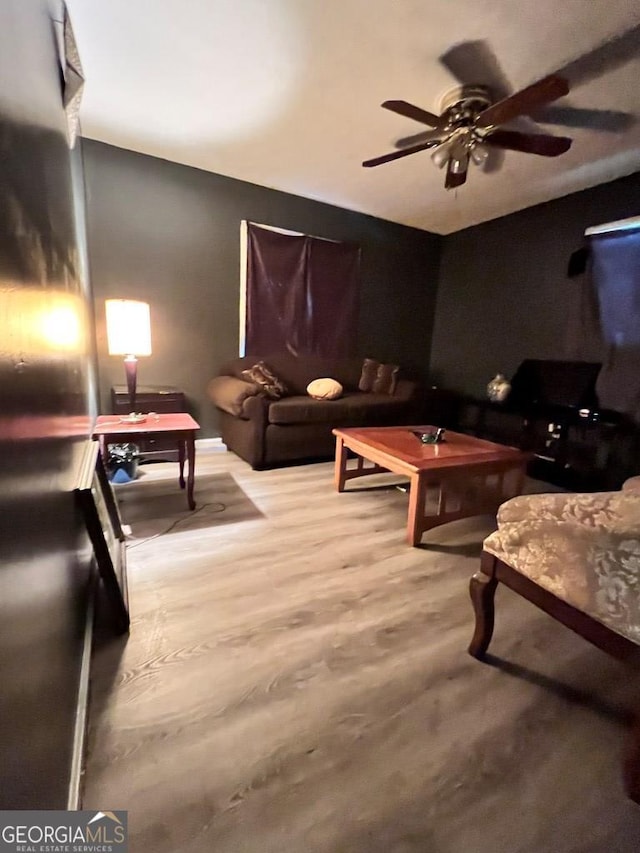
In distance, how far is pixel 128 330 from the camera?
8.86ft

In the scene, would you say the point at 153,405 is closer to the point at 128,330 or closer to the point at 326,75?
the point at 128,330

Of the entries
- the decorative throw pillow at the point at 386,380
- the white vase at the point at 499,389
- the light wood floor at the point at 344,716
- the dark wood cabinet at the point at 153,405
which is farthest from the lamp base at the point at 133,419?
the white vase at the point at 499,389

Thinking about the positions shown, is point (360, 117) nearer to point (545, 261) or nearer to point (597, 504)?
point (545, 261)

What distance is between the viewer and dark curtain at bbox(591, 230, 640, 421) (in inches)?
123

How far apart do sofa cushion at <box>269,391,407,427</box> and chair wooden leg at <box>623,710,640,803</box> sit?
2.66 m

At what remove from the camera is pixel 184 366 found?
380cm

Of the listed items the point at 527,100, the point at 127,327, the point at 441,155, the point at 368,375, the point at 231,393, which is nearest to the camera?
the point at 527,100

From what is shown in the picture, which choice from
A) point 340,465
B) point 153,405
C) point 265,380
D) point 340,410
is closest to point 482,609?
point 340,465

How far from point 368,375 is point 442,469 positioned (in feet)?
7.75

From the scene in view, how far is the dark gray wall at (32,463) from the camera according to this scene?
63 cm

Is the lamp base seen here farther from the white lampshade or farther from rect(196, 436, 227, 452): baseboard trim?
rect(196, 436, 227, 452): baseboard trim

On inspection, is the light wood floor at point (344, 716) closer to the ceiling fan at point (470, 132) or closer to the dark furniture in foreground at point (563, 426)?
the dark furniture in foreground at point (563, 426)

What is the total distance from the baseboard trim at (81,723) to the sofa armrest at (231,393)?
76.8 inches
